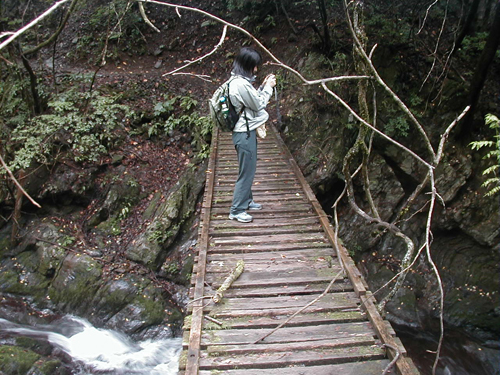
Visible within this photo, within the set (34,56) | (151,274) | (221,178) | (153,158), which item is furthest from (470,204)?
(34,56)

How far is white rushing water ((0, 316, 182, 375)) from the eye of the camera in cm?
643

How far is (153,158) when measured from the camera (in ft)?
31.9

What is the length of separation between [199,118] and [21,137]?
13.6 feet

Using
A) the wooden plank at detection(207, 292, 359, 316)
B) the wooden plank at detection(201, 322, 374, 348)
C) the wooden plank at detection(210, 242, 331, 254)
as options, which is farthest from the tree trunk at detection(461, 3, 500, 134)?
the wooden plank at detection(201, 322, 374, 348)

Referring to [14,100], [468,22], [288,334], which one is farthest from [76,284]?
[468,22]

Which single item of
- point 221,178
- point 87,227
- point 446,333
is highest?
point 221,178

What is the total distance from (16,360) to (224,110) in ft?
16.3

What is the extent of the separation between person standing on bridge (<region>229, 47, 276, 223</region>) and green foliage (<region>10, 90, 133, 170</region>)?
16.5 feet

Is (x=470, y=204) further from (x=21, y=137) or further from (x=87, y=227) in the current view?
(x=21, y=137)

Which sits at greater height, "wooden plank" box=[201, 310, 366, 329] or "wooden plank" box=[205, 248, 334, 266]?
"wooden plank" box=[201, 310, 366, 329]

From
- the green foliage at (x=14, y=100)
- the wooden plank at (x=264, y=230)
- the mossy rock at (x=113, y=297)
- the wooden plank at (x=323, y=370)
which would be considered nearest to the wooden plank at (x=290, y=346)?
the wooden plank at (x=323, y=370)

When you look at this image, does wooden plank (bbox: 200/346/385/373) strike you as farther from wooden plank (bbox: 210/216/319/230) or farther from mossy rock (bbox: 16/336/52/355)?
mossy rock (bbox: 16/336/52/355)

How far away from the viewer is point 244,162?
5.04 meters

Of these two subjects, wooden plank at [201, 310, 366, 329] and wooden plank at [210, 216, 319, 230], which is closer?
wooden plank at [201, 310, 366, 329]
